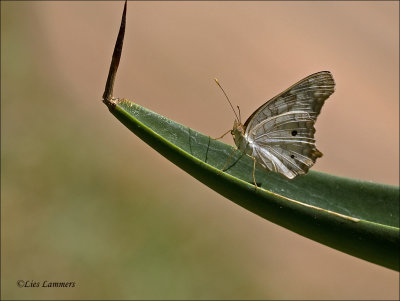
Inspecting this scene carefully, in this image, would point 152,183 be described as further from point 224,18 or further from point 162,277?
point 224,18

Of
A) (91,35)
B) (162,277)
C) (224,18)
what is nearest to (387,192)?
(162,277)

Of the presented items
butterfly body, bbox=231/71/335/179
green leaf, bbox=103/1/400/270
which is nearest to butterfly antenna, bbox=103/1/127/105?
green leaf, bbox=103/1/400/270

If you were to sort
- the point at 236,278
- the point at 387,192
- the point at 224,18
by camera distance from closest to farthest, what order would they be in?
the point at 387,192
the point at 236,278
the point at 224,18

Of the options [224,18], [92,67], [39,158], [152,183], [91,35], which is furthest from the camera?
[224,18]

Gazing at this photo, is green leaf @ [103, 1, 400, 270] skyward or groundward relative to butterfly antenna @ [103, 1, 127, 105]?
groundward

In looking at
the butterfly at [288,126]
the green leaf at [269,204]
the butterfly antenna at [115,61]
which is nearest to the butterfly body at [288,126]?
the butterfly at [288,126]

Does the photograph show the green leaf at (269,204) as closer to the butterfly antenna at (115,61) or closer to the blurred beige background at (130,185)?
the butterfly antenna at (115,61)

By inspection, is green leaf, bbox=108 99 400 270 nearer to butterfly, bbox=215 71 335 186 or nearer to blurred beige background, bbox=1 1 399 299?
butterfly, bbox=215 71 335 186

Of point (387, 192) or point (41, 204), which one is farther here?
point (41, 204)
